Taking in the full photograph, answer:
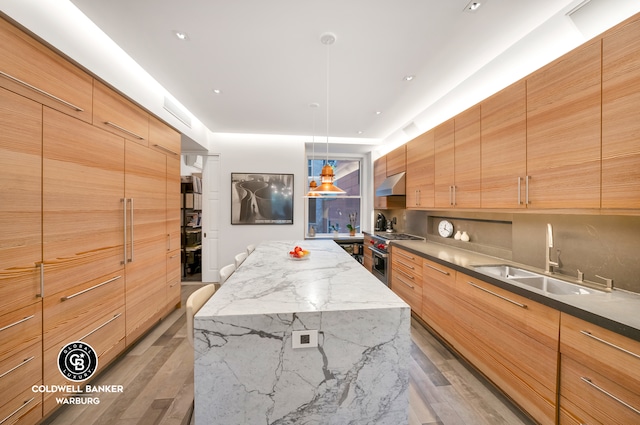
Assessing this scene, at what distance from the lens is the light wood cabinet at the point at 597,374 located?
42.1 inches

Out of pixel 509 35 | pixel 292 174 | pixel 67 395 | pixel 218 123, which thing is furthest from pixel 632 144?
pixel 218 123

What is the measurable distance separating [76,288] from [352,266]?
6.82 feet

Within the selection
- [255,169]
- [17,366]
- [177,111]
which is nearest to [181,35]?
[177,111]

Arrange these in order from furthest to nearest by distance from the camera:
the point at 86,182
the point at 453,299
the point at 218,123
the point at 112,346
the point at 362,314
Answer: the point at 218,123 → the point at 453,299 → the point at 112,346 → the point at 86,182 → the point at 362,314

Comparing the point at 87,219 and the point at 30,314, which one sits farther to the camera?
the point at 87,219

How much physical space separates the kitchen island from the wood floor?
0.67 metres

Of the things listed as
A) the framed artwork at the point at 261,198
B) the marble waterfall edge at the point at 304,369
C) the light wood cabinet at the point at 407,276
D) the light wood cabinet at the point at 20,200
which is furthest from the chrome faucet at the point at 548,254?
the framed artwork at the point at 261,198

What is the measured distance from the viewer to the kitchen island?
1.17 meters

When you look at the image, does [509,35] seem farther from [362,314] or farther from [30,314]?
[30,314]

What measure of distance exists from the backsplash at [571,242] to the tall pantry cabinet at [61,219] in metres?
3.58

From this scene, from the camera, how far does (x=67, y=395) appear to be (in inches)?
66.3

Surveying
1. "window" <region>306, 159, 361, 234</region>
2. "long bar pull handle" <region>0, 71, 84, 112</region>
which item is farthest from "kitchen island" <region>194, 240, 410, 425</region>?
"window" <region>306, 159, 361, 234</region>

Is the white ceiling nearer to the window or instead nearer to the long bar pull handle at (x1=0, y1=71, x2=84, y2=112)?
the long bar pull handle at (x1=0, y1=71, x2=84, y2=112)

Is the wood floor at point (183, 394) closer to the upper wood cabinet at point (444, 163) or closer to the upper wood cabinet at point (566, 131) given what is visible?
the upper wood cabinet at point (566, 131)
